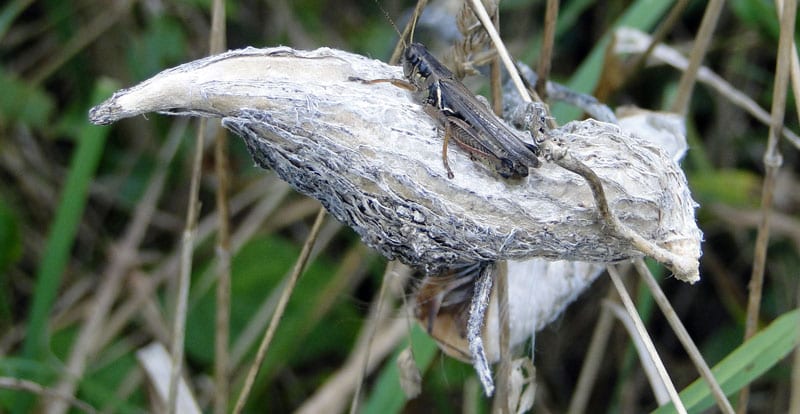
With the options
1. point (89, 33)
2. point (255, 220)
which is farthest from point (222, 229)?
point (89, 33)

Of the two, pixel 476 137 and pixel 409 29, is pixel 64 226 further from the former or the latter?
pixel 476 137

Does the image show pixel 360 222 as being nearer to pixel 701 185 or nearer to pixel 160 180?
pixel 701 185

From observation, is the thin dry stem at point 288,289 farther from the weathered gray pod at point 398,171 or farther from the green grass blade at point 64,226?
the green grass blade at point 64,226

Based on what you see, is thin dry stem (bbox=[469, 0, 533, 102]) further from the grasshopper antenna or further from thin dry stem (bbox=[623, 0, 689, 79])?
thin dry stem (bbox=[623, 0, 689, 79])

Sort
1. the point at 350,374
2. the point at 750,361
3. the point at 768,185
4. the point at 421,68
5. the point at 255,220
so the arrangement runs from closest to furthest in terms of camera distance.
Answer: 1. the point at 421,68
2. the point at 750,361
3. the point at 768,185
4. the point at 350,374
5. the point at 255,220

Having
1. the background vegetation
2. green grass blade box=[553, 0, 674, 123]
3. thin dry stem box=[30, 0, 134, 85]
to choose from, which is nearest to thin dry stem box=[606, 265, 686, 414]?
green grass blade box=[553, 0, 674, 123]

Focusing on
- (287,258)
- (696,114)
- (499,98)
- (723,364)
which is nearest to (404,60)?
(499,98)

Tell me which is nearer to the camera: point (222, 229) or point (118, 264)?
point (222, 229)
